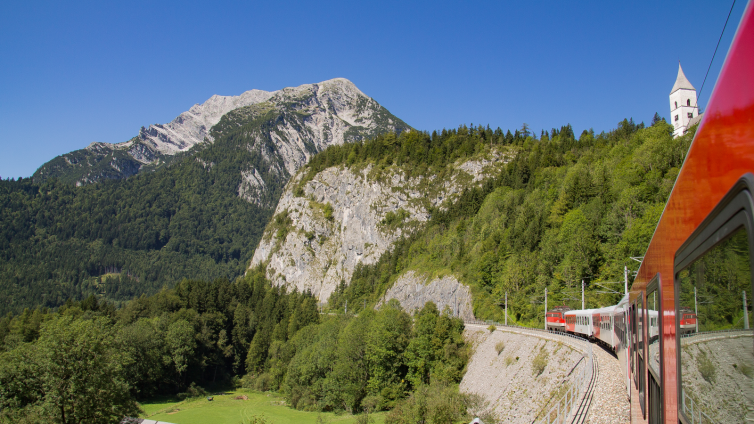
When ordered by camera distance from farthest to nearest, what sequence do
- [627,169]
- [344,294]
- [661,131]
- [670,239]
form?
[344,294], [661,131], [627,169], [670,239]

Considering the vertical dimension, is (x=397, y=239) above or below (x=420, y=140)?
below

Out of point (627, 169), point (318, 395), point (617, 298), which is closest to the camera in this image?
point (617, 298)

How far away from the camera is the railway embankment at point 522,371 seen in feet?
83.5

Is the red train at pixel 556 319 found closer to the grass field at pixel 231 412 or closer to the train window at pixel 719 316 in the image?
the grass field at pixel 231 412

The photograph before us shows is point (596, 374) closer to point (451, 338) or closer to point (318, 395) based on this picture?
point (451, 338)

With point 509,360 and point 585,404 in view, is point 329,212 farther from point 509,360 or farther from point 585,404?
point 585,404

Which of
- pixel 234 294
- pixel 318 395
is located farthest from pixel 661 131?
pixel 234 294

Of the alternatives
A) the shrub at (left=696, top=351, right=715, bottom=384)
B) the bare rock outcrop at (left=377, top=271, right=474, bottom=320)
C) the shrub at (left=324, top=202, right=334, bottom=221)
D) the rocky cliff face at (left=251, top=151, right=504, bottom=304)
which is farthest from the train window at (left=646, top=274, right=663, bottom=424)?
the shrub at (left=324, top=202, right=334, bottom=221)

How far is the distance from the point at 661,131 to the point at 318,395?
68755 mm

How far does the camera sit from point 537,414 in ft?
76.6

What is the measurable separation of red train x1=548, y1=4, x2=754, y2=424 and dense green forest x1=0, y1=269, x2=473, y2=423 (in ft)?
92.9

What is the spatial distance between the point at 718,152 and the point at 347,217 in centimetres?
15226

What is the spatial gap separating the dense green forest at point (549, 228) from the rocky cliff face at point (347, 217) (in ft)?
26.0

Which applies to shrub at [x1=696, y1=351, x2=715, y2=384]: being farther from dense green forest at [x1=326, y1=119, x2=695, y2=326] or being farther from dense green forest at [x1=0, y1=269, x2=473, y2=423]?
dense green forest at [x1=326, y1=119, x2=695, y2=326]
